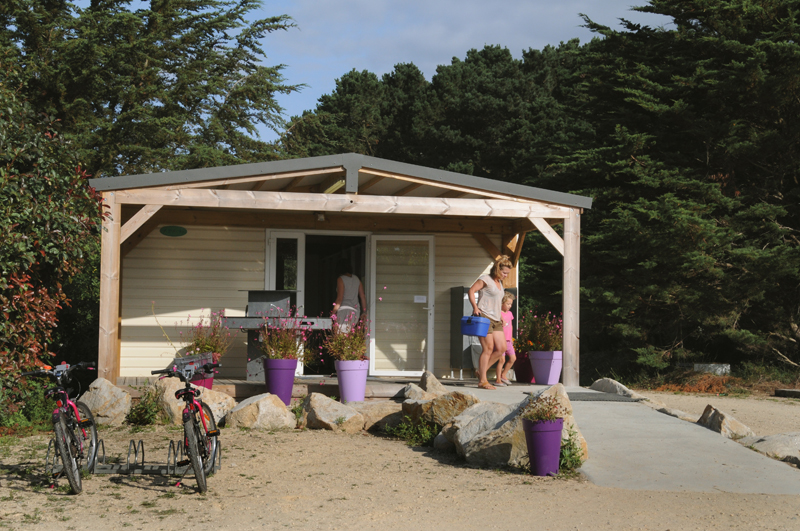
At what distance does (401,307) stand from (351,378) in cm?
267

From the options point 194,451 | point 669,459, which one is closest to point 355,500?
point 194,451

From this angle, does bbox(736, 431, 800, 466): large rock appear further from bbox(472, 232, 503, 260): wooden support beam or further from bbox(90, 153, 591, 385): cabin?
bbox(472, 232, 503, 260): wooden support beam

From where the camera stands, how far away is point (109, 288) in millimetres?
8477

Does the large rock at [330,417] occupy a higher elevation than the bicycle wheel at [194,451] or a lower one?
lower

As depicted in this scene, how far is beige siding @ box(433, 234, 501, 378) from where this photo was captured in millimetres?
11086

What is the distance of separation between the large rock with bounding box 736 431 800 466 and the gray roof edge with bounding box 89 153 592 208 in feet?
12.2

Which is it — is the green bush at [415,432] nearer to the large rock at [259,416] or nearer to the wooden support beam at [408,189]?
the large rock at [259,416]

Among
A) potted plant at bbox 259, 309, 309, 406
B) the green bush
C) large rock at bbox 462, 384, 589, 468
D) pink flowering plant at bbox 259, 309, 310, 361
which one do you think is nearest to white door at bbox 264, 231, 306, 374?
pink flowering plant at bbox 259, 309, 310, 361

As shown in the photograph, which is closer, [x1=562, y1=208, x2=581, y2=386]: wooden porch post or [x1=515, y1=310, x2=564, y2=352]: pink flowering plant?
[x1=562, y1=208, x2=581, y2=386]: wooden porch post

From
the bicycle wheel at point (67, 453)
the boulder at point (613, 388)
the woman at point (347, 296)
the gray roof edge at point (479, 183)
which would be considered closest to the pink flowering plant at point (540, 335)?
the boulder at point (613, 388)

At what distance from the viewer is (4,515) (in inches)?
179

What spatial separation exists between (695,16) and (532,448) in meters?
12.6

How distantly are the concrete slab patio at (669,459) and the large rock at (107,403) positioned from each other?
4851 mm

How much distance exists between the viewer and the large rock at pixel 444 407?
23.9ft
